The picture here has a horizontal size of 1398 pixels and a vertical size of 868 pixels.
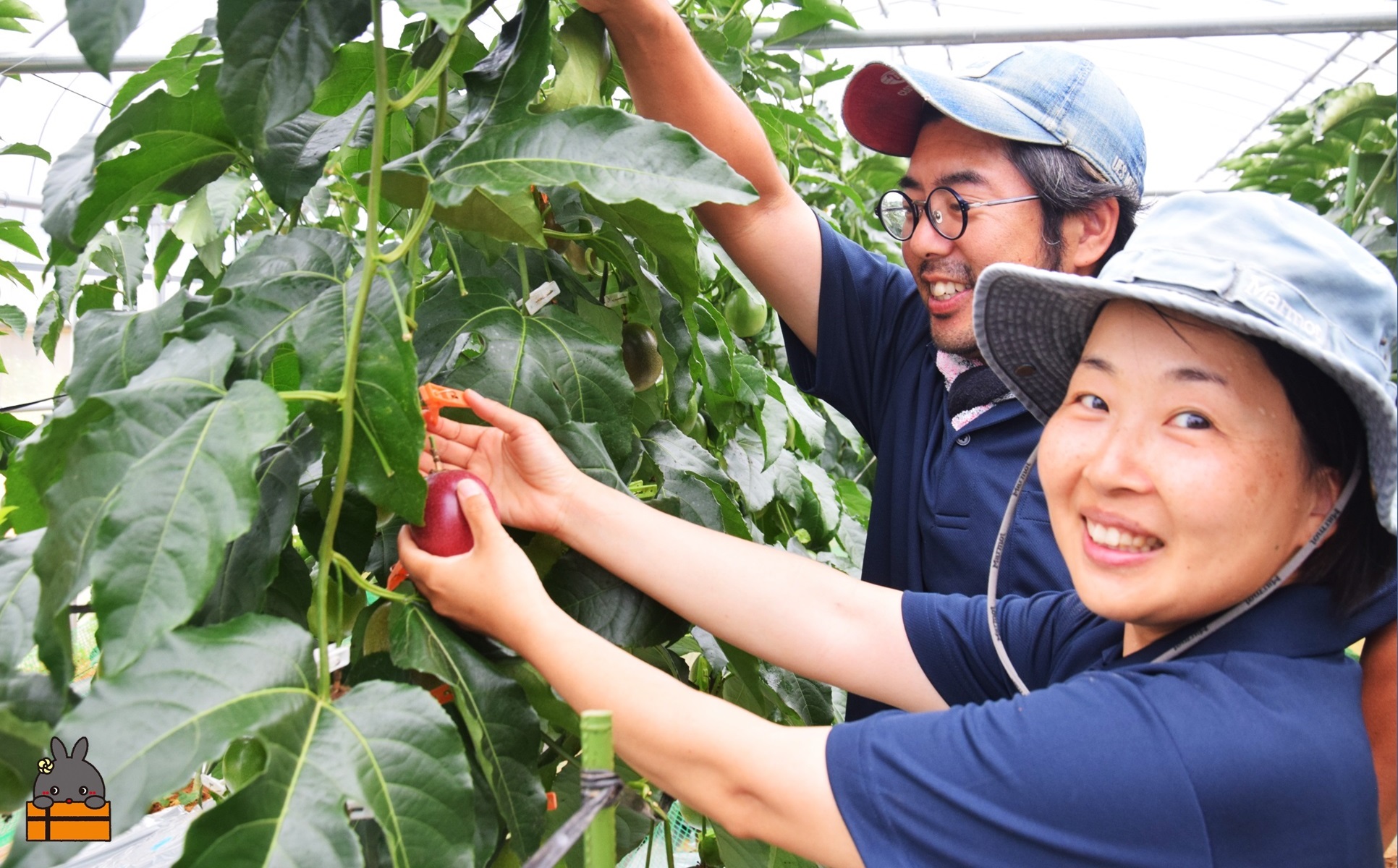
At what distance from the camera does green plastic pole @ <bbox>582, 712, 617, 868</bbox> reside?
1.68 ft

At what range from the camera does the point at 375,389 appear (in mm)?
676

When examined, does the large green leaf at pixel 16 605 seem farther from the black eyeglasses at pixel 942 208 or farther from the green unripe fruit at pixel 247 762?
the black eyeglasses at pixel 942 208

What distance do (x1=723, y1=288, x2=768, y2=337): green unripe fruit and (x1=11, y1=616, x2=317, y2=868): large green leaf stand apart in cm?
92

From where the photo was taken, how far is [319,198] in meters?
1.62

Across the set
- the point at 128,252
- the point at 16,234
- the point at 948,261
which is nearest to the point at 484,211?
the point at 948,261

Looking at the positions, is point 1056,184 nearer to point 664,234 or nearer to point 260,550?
point 664,234

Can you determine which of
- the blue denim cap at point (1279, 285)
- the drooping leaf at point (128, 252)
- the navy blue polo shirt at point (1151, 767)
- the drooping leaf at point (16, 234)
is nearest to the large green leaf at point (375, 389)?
the navy blue polo shirt at point (1151, 767)

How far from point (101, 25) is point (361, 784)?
17.4 inches

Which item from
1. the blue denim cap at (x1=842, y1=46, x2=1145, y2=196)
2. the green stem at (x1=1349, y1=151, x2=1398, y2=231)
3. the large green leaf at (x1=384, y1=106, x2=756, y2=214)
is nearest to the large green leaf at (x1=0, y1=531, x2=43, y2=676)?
the large green leaf at (x1=384, y1=106, x2=756, y2=214)

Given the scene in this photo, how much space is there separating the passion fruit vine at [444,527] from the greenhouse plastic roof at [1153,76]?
12.5 feet

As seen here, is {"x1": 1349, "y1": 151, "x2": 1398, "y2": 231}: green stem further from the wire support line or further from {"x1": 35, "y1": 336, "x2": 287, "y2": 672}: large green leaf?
the wire support line

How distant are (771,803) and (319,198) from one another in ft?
3.98

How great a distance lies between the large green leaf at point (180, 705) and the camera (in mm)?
545

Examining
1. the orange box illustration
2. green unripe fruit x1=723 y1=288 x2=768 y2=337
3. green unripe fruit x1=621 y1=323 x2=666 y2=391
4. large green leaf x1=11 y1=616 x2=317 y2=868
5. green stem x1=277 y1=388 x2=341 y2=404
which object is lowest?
the orange box illustration
